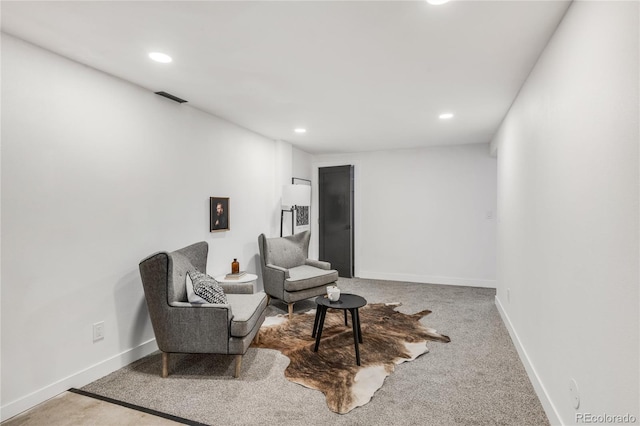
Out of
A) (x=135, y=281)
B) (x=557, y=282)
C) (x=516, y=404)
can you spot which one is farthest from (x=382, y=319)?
(x=135, y=281)

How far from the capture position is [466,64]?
249 cm

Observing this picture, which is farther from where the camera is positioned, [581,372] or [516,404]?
[516,404]

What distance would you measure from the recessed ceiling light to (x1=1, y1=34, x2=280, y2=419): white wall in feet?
1.95

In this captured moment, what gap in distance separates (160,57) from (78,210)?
1243 millimetres

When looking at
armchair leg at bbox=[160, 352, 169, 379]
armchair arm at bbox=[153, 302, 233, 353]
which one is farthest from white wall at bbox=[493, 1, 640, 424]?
armchair leg at bbox=[160, 352, 169, 379]

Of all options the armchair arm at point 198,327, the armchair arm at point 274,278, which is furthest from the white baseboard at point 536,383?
the armchair arm at point 274,278

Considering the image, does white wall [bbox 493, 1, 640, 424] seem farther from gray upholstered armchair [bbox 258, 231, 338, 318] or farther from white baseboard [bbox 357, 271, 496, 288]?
white baseboard [bbox 357, 271, 496, 288]

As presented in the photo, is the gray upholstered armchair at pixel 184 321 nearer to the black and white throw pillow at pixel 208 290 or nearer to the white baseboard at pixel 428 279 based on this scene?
the black and white throw pillow at pixel 208 290

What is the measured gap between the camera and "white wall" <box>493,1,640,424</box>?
1.23m

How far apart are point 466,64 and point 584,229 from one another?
148 centimetres

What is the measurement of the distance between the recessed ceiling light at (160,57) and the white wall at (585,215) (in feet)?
7.97

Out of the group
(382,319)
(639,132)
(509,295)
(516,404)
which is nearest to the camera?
(639,132)

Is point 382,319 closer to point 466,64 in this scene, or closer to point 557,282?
point 557,282

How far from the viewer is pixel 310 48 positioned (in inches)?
88.4
